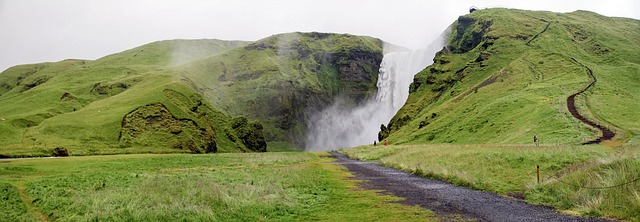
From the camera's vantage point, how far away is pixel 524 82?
104625 mm

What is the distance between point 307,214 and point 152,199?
7273mm

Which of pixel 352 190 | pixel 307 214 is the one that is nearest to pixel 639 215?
pixel 307 214

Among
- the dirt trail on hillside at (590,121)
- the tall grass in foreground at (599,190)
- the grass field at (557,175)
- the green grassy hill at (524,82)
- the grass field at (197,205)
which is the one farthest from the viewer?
the green grassy hill at (524,82)

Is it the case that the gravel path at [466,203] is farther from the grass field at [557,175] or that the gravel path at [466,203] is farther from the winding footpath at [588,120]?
the winding footpath at [588,120]

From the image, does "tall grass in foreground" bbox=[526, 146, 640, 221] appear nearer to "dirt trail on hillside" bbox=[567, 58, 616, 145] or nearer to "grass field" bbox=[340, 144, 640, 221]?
"grass field" bbox=[340, 144, 640, 221]

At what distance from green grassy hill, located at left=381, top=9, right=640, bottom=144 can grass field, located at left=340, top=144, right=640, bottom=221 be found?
20351 millimetres

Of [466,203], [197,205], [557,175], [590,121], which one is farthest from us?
[590,121]

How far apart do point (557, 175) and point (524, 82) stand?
89.3 m

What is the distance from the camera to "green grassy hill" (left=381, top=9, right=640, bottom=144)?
211 feet

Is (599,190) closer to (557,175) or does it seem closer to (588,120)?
(557,175)

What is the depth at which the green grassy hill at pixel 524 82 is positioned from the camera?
64.4m

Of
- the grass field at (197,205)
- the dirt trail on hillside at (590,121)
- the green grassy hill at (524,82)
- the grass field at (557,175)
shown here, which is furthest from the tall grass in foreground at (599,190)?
the green grassy hill at (524,82)

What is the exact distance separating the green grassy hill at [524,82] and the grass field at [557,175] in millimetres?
20351

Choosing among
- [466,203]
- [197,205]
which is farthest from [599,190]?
[197,205]
